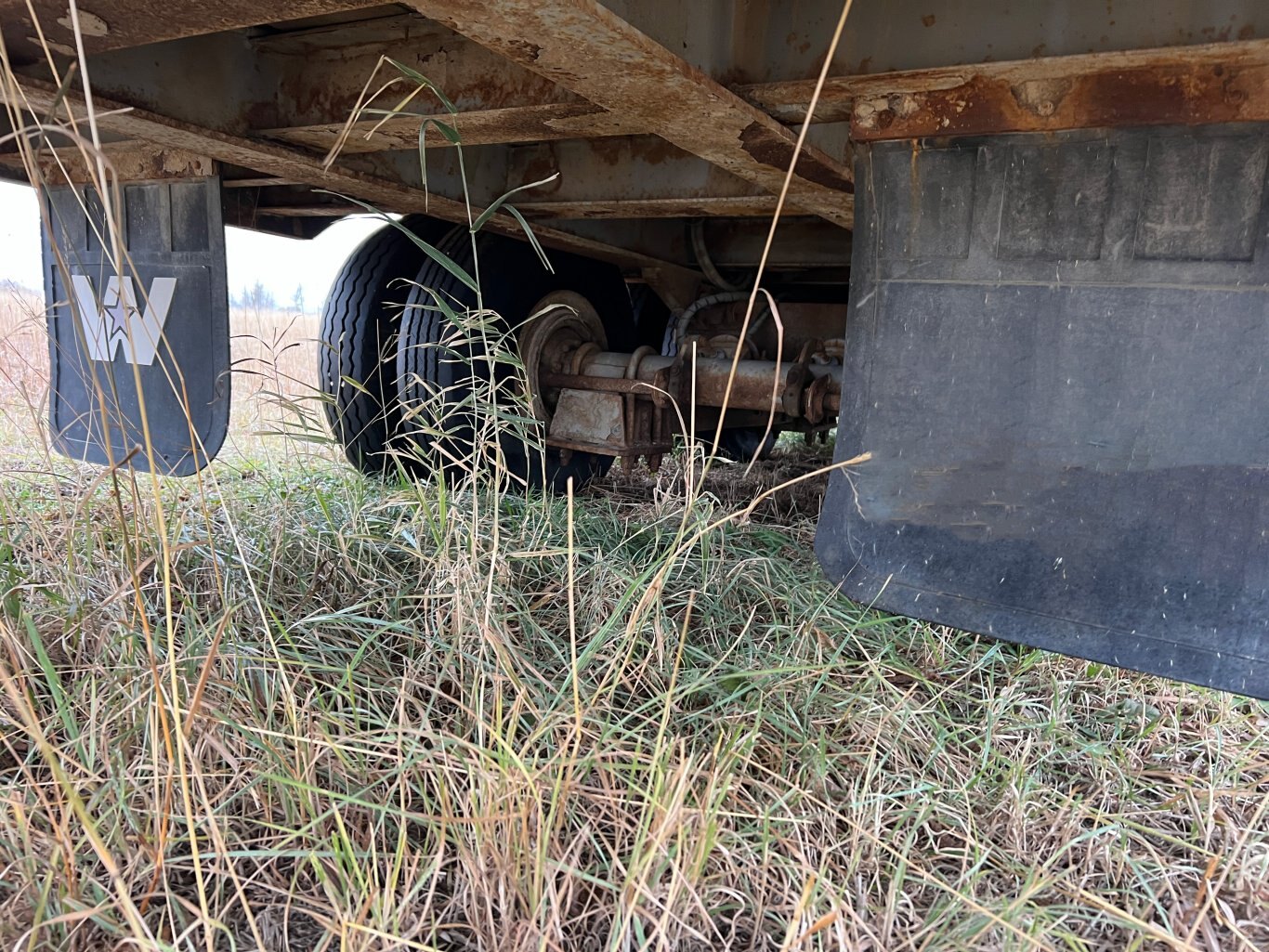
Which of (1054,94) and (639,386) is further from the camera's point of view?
(639,386)

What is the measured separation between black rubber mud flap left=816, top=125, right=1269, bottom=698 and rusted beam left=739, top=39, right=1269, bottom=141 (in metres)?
0.03

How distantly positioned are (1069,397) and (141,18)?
1473 mm

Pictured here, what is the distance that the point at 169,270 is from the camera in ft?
6.80

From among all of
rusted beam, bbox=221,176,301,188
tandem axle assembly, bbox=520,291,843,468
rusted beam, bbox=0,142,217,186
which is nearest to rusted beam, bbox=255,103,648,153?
rusted beam, bbox=221,176,301,188

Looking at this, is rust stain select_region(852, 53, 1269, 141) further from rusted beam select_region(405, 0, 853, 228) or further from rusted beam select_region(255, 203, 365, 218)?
rusted beam select_region(255, 203, 365, 218)

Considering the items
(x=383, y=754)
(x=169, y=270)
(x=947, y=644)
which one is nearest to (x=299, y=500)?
(x=169, y=270)

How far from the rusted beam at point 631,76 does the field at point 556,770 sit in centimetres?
57

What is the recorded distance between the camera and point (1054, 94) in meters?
1.21

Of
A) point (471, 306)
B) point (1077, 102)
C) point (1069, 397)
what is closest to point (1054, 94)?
point (1077, 102)

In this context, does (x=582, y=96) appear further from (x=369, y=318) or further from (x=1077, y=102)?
(x=369, y=318)

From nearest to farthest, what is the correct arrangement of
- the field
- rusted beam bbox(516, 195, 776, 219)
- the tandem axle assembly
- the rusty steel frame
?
the field
the rusty steel frame
rusted beam bbox(516, 195, 776, 219)
the tandem axle assembly

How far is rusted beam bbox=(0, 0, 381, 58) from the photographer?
112 centimetres

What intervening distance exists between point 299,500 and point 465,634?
984mm

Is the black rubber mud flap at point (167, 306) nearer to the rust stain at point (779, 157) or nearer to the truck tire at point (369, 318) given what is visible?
the truck tire at point (369, 318)
